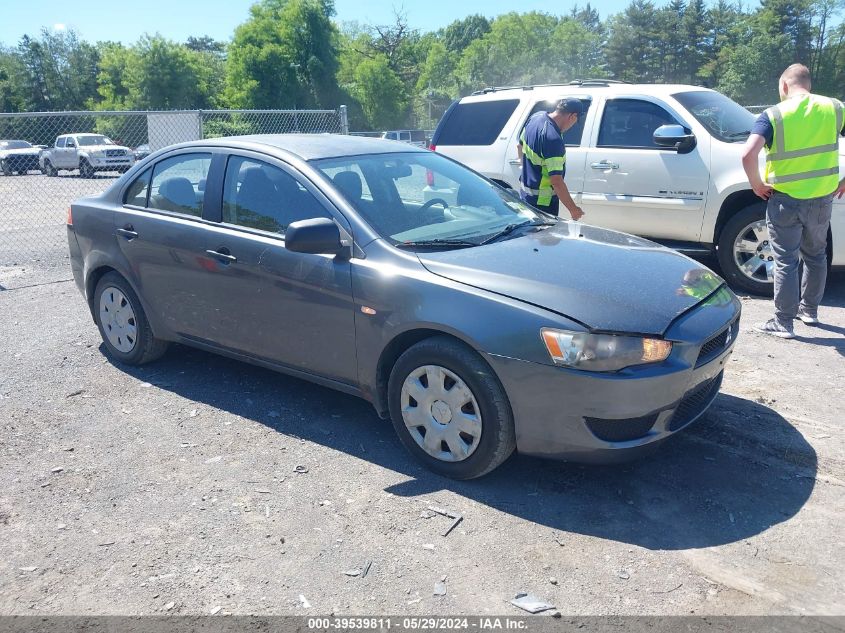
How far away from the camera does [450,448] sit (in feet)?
12.1

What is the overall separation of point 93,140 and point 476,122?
86.0ft

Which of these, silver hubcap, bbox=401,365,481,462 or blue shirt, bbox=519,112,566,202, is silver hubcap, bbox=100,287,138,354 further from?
blue shirt, bbox=519,112,566,202

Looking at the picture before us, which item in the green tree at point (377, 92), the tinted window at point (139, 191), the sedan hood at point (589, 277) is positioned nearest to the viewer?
the sedan hood at point (589, 277)

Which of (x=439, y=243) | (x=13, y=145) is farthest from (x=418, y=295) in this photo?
(x=13, y=145)

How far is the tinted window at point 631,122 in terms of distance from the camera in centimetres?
749

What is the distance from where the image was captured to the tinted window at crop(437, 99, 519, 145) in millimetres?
8375

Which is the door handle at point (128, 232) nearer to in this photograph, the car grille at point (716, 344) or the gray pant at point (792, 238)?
the car grille at point (716, 344)

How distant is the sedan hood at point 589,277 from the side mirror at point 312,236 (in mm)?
492

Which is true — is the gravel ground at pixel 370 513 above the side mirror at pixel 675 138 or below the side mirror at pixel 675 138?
below

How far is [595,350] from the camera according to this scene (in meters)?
3.26

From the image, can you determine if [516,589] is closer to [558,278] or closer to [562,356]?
[562,356]

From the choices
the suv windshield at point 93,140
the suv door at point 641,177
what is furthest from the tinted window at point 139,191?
the suv windshield at point 93,140

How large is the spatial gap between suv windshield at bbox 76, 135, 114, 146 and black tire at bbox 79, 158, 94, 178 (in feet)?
3.47

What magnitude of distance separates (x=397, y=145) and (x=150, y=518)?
2.89 metres
